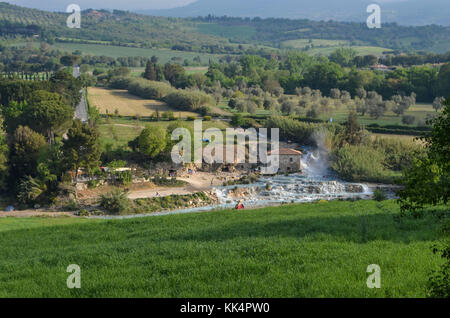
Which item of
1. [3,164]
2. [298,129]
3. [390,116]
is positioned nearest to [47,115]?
[3,164]

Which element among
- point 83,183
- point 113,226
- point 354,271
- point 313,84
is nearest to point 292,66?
point 313,84

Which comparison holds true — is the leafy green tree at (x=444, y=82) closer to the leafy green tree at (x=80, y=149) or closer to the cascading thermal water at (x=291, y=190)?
the cascading thermal water at (x=291, y=190)

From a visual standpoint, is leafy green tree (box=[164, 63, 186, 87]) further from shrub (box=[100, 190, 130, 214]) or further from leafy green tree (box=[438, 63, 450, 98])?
shrub (box=[100, 190, 130, 214])

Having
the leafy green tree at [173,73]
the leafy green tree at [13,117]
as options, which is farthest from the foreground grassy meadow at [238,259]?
the leafy green tree at [173,73]

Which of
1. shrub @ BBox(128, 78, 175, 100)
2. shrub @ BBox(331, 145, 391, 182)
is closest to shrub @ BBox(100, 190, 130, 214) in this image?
shrub @ BBox(331, 145, 391, 182)

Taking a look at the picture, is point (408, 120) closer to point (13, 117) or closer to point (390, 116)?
point (390, 116)
